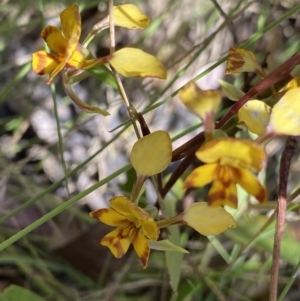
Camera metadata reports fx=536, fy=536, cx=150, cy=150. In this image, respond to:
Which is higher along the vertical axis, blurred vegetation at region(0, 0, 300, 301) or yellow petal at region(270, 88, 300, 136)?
yellow petal at region(270, 88, 300, 136)

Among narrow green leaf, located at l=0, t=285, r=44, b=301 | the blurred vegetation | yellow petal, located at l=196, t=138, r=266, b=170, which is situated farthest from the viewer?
the blurred vegetation

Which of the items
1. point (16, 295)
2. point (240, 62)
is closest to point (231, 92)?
point (240, 62)

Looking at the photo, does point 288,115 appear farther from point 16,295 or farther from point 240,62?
point 16,295

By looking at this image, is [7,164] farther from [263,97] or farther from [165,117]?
[263,97]

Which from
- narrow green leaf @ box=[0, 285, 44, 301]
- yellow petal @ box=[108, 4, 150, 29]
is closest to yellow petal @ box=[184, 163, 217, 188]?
yellow petal @ box=[108, 4, 150, 29]

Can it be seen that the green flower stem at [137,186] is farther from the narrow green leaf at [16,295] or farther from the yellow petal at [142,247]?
the narrow green leaf at [16,295]

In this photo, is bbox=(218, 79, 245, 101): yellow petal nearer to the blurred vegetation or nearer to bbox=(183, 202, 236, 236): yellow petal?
bbox=(183, 202, 236, 236): yellow petal

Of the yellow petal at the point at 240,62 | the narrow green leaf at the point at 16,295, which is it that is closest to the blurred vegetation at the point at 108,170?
the narrow green leaf at the point at 16,295
